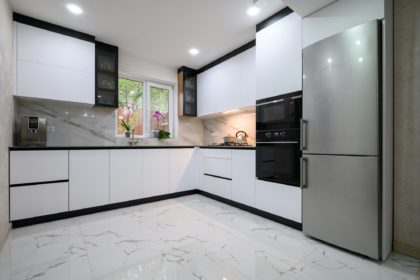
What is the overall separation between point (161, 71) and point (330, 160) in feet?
10.6

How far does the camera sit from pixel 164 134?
3725 mm

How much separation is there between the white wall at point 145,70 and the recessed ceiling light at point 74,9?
1037 millimetres

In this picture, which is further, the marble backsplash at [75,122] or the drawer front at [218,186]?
the drawer front at [218,186]

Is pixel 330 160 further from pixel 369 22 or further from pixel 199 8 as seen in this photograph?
pixel 199 8

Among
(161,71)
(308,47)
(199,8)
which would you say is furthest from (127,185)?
(308,47)

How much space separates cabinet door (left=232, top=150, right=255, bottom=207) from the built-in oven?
0.49 ft

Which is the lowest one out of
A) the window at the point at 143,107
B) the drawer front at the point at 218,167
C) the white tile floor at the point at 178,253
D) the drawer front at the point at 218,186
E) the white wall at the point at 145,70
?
the white tile floor at the point at 178,253

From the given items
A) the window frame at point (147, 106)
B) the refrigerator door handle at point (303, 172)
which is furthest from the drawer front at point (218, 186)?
the window frame at point (147, 106)

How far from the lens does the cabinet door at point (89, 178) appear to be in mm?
2395

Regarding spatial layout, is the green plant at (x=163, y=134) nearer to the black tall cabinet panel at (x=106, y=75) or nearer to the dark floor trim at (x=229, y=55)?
the black tall cabinet panel at (x=106, y=75)

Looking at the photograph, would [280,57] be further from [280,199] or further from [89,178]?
[89,178]

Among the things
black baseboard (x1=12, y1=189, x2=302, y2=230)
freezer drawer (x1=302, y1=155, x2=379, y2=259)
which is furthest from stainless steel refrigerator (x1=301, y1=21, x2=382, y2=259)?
black baseboard (x1=12, y1=189, x2=302, y2=230)

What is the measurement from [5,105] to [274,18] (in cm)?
298

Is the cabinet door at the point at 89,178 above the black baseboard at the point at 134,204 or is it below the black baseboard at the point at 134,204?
above
